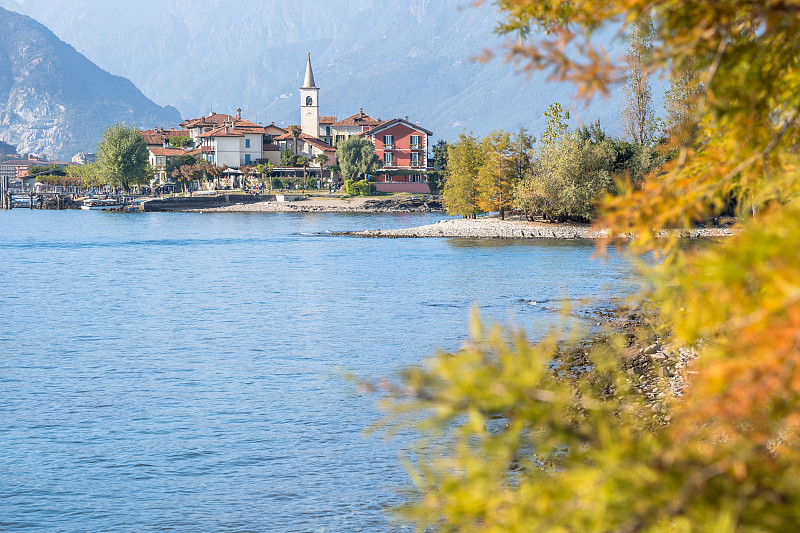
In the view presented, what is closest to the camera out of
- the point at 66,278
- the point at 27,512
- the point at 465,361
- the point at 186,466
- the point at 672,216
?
the point at 465,361

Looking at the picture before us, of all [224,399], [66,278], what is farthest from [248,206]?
[224,399]

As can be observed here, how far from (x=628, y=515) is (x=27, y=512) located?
13447 mm

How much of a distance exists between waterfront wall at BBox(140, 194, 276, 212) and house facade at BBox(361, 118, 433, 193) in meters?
20.1

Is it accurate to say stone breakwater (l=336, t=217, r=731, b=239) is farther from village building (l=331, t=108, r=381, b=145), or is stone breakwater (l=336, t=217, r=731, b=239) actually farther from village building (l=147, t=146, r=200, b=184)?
village building (l=331, t=108, r=381, b=145)

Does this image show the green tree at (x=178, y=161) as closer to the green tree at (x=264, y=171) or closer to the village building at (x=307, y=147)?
the green tree at (x=264, y=171)

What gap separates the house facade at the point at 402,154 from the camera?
138 metres

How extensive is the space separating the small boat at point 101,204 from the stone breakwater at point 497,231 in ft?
204

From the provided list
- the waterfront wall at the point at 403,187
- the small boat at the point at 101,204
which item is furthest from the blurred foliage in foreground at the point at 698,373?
the waterfront wall at the point at 403,187

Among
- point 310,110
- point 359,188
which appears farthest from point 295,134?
point 310,110

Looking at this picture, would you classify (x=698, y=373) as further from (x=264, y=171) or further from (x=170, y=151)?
(x=170, y=151)

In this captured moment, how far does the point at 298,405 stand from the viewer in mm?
21031

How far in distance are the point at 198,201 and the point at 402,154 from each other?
110ft

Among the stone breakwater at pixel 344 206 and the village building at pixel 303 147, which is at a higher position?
the village building at pixel 303 147

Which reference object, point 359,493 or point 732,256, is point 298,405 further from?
point 732,256
